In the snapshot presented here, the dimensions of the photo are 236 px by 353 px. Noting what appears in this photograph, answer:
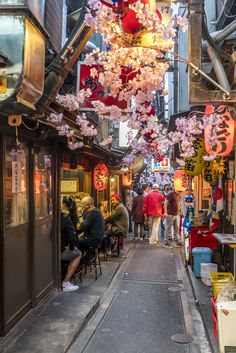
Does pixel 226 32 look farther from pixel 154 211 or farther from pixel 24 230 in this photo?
pixel 154 211

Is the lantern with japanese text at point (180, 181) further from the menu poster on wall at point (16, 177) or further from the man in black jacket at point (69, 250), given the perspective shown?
the menu poster on wall at point (16, 177)

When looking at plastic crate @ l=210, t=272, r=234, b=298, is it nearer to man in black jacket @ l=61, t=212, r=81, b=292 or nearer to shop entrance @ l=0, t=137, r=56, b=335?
man in black jacket @ l=61, t=212, r=81, b=292

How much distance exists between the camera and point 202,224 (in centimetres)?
1265

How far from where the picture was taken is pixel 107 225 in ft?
53.6

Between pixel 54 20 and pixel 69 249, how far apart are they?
641 centimetres

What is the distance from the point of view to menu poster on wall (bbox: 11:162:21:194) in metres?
7.17

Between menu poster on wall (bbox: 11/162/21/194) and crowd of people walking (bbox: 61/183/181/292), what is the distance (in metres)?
3.17

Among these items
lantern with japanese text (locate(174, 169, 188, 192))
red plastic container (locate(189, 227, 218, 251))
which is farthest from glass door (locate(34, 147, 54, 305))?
lantern with japanese text (locate(174, 169, 188, 192))

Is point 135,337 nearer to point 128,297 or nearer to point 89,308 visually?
point 89,308

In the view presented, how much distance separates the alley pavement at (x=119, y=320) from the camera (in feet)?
22.6

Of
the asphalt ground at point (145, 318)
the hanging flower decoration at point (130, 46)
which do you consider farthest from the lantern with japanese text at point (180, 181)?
the hanging flower decoration at point (130, 46)

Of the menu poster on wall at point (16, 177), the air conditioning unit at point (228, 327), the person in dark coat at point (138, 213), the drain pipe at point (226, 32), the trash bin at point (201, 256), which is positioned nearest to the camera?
the air conditioning unit at point (228, 327)

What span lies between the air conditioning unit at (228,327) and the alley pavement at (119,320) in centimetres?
142

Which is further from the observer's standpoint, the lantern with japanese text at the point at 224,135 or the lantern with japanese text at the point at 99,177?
the lantern with japanese text at the point at 99,177
